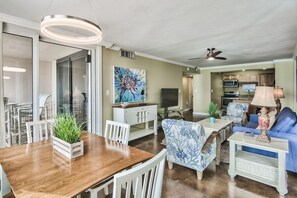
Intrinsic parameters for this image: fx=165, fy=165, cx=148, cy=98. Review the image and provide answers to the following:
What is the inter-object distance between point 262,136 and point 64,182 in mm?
2508

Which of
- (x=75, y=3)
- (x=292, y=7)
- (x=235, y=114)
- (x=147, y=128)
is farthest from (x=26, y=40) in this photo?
(x=235, y=114)

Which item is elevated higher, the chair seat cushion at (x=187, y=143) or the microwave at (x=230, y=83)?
the microwave at (x=230, y=83)

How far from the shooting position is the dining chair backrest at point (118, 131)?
6.54 feet

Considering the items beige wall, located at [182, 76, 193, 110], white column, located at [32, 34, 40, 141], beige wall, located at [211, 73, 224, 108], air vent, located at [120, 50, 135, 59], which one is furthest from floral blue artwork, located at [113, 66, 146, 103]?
beige wall, located at [182, 76, 193, 110]

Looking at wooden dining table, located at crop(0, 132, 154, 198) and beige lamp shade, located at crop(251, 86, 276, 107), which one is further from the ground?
beige lamp shade, located at crop(251, 86, 276, 107)

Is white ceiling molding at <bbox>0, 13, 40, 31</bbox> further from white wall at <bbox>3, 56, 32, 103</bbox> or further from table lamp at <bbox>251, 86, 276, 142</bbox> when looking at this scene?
table lamp at <bbox>251, 86, 276, 142</bbox>

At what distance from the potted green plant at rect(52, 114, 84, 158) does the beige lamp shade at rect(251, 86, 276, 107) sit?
241 centimetres

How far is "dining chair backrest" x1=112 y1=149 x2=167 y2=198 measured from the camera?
806mm

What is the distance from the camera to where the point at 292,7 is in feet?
7.39

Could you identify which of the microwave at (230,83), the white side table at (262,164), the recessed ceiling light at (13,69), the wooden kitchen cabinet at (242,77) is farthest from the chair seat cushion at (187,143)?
the wooden kitchen cabinet at (242,77)

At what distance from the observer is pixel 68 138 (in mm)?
1529

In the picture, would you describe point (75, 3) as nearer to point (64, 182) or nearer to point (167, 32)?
point (167, 32)

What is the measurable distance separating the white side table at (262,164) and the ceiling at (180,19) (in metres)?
1.86

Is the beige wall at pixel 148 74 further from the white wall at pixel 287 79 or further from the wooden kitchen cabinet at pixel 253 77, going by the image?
the wooden kitchen cabinet at pixel 253 77
